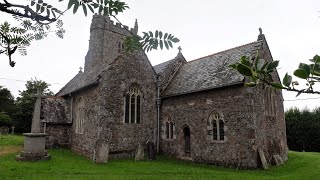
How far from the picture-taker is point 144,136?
1944 cm

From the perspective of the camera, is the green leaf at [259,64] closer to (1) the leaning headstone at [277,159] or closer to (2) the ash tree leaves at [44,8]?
(2) the ash tree leaves at [44,8]

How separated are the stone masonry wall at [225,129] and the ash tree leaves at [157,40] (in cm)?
1430

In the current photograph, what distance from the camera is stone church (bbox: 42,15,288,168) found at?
52.3 feet

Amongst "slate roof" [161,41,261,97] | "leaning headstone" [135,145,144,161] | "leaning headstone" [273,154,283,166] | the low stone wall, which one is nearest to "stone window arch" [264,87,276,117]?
"leaning headstone" [273,154,283,166]

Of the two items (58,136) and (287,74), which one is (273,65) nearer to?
(287,74)

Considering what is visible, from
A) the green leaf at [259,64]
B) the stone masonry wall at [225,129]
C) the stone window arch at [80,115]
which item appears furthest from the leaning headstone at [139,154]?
the green leaf at [259,64]

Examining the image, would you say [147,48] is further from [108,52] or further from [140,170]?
[108,52]

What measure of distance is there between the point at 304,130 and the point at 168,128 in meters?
17.2

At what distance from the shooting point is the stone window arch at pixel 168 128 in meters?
20.0

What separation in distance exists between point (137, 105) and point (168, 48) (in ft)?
57.8

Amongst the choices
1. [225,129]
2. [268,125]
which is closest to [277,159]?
[268,125]

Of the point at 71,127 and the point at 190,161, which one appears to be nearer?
the point at 190,161

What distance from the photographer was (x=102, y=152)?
54.2 feet

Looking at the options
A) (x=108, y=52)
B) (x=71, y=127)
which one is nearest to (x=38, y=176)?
(x=71, y=127)
